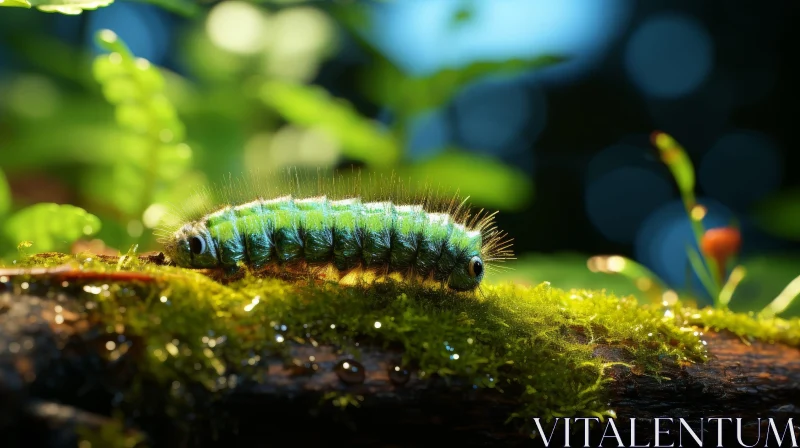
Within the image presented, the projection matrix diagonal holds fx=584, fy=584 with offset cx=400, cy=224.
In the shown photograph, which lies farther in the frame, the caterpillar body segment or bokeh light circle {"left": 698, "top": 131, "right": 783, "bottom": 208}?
bokeh light circle {"left": 698, "top": 131, "right": 783, "bottom": 208}

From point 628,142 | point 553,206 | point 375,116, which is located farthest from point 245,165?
point 628,142

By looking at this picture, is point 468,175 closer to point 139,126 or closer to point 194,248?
point 139,126

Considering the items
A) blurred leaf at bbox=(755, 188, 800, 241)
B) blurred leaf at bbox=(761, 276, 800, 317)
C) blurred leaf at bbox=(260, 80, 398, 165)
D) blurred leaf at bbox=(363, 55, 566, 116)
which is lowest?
blurred leaf at bbox=(761, 276, 800, 317)

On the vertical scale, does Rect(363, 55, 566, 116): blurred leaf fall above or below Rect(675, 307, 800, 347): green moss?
above

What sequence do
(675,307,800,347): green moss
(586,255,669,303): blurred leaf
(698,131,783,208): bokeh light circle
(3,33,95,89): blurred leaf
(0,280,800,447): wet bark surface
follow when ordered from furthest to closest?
1. (698,131,783,208): bokeh light circle
2. (3,33,95,89): blurred leaf
3. (586,255,669,303): blurred leaf
4. (675,307,800,347): green moss
5. (0,280,800,447): wet bark surface

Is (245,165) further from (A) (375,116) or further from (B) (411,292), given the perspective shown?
(A) (375,116)

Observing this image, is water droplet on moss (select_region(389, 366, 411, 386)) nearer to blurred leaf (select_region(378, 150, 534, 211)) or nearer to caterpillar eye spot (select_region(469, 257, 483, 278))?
caterpillar eye spot (select_region(469, 257, 483, 278))

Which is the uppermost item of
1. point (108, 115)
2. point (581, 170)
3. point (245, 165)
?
point (581, 170)

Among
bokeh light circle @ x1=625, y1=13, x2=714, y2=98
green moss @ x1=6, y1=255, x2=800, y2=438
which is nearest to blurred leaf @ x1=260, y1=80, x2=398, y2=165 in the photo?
green moss @ x1=6, y1=255, x2=800, y2=438
